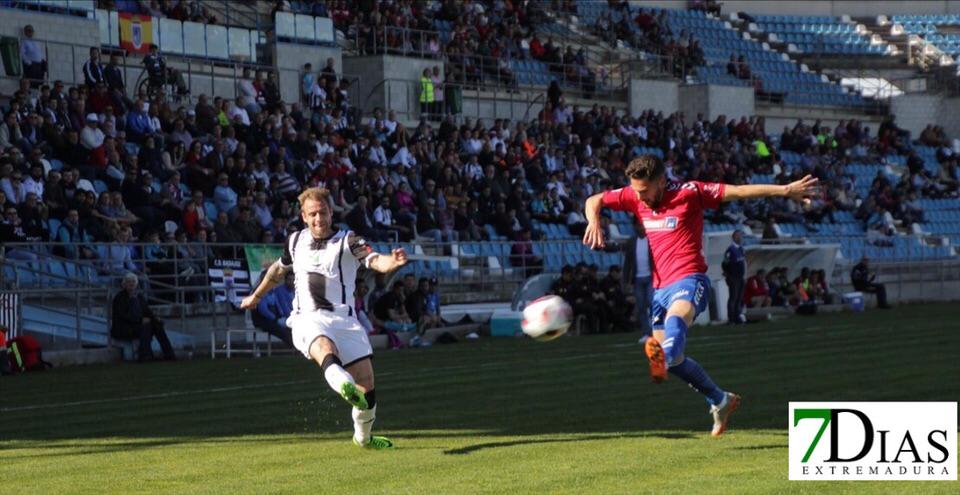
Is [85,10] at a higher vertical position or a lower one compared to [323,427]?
higher

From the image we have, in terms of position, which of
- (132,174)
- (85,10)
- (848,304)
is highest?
(85,10)

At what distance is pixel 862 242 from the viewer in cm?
4191

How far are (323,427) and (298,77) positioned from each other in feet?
74.5

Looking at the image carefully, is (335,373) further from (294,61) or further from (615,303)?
(294,61)

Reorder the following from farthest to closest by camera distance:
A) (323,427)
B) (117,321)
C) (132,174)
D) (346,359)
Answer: (132,174)
(117,321)
(323,427)
(346,359)

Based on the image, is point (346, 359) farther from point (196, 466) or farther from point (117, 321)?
point (117, 321)

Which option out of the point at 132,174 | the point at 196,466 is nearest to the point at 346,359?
the point at 196,466

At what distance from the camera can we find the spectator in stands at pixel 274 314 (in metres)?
23.4

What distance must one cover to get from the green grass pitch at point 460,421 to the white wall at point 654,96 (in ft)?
74.3

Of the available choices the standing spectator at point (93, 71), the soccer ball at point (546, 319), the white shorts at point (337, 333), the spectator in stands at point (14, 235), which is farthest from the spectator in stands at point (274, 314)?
the white shorts at point (337, 333)

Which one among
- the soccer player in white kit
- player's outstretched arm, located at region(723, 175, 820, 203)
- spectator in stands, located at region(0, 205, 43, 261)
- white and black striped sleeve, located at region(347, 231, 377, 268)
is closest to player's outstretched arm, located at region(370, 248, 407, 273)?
white and black striped sleeve, located at region(347, 231, 377, 268)

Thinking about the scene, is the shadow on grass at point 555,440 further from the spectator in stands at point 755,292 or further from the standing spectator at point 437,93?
the standing spectator at point 437,93

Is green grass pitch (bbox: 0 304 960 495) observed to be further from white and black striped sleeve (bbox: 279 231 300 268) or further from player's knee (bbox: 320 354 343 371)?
white and black striped sleeve (bbox: 279 231 300 268)

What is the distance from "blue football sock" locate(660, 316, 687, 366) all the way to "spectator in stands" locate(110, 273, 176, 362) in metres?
13.0
